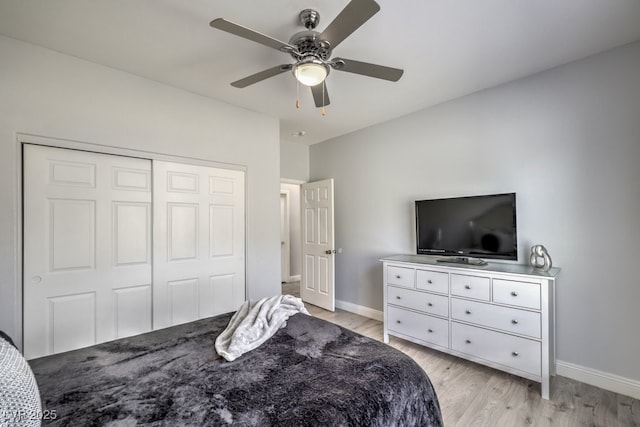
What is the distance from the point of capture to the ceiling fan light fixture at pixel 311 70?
1683mm

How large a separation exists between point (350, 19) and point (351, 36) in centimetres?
66

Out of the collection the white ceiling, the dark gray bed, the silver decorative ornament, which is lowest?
the dark gray bed

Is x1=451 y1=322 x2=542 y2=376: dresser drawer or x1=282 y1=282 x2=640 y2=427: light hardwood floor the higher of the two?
x1=451 y1=322 x2=542 y2=376: dresser drawer

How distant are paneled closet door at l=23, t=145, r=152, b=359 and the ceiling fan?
1523 mm

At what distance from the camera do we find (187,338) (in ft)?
5.49

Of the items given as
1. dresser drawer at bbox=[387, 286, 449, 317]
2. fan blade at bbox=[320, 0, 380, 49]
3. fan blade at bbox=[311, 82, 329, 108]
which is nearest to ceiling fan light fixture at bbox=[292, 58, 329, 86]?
fan blade at bbox=[320, 0, 380, 49]

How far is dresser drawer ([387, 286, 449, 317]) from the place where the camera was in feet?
8.80

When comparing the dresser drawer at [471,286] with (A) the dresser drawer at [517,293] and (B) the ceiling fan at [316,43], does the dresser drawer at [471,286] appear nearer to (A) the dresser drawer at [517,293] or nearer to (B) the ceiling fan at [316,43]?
(A) the dresser drawer at [517,293]

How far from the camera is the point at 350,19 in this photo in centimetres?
140

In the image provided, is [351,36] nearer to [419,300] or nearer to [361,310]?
[419,300]

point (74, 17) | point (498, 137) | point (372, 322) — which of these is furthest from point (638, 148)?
point (74, 17)

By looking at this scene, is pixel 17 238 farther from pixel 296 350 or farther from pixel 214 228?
pixel 296 350

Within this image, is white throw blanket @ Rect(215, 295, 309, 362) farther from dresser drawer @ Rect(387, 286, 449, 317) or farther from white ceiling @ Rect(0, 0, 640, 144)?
white ceiling @ Rect(0, 0, 640, 144)

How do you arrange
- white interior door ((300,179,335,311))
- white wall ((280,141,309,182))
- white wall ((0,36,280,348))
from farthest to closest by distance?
white wall ((280,141,309,182)), white interior door ((300,179,335,311)), white wall ((0,36,280,348))
